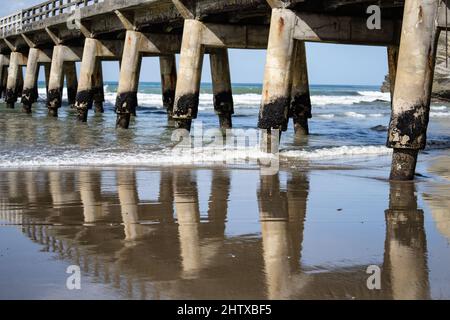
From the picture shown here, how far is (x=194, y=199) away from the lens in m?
7.94

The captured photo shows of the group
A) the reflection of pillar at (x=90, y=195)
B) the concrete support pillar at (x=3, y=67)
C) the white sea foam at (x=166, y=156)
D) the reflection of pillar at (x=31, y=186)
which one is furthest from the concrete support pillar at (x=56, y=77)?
the reflection of pillar at (x=90, y=195)

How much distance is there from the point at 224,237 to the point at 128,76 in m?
14.3

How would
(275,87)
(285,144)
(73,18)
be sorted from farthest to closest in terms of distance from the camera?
1. (73,18)
2. (285,144)
3. (275,87)

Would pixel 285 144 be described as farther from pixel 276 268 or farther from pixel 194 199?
pixel 276 268

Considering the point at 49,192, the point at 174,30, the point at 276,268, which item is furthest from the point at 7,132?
the point at 276,268

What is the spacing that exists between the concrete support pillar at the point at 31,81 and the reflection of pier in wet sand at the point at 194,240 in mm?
21924

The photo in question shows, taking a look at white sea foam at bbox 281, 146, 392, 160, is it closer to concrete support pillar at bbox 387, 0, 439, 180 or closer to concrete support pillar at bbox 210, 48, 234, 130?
concrete support pillar at bbox 387, 0, 439, 180

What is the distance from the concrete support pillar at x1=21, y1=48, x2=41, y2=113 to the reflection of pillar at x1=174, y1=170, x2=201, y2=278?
21570 millimetres

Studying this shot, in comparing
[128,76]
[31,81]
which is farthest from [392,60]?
[31,81]

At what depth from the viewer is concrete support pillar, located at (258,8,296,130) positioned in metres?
12.8

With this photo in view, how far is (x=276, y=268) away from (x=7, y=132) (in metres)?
15.2

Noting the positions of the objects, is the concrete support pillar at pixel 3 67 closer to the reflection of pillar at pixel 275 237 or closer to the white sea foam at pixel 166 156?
the white sea foam at pixel 166 156

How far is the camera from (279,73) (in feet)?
42.2

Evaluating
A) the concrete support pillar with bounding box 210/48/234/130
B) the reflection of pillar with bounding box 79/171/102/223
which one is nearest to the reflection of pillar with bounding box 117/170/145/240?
the reflection of pillar with bounding box 79/171/102/223
